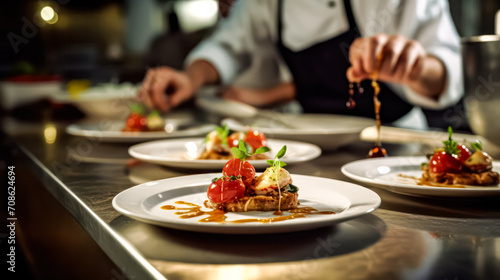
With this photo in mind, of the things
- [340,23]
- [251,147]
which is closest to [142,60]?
[340,23]

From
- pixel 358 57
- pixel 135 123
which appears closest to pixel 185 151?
pixel 135 123

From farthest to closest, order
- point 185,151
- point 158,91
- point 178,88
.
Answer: point 178,88 < point 158,91 < point 185,151

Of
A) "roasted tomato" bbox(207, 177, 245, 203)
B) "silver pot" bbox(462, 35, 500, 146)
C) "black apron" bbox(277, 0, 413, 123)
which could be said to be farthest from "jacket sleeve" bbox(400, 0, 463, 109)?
"roasted tomato" bbox(207, 177, 245, 203)

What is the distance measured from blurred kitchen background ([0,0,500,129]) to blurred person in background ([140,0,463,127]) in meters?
2.96

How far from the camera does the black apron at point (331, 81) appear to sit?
285 cm

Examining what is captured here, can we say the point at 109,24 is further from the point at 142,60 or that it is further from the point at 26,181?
the point at 26,181

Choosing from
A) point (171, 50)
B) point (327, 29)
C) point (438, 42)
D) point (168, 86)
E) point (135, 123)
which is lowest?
point (135, 123)

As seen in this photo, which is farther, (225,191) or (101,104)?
(101,104)

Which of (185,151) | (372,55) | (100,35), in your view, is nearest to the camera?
(372,55)

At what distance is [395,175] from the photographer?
3.46 feet

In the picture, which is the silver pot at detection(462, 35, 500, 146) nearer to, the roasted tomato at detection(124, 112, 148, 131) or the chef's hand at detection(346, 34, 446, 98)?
the chef's hand at detection(346, 34, 446, 98)

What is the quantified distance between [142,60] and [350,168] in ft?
24.9

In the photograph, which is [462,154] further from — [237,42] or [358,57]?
[237,42]

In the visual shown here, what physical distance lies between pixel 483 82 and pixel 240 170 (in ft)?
2.19
